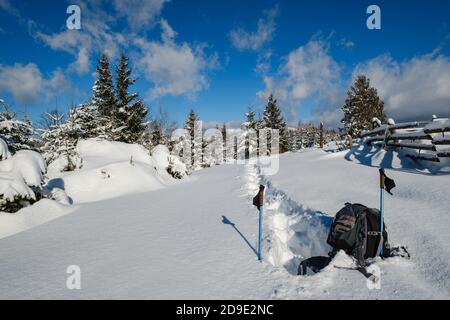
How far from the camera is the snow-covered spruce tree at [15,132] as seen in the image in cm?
1317

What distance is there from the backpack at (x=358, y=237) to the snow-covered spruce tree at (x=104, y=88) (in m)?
28.6

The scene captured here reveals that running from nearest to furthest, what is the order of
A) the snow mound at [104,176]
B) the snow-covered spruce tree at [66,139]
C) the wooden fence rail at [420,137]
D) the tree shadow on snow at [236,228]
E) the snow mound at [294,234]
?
the tree shadow on snow at [236,228]
the snow mound at [294,234]
the wooden fence rail at [420,137]
the snow mound at [104,176]
the snow-covered spruce tree at [66,139]

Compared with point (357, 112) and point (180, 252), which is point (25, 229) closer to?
point (180, 252)

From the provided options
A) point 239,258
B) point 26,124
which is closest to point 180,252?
point 239,258

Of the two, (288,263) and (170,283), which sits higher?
(170,283)

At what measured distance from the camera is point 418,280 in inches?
133

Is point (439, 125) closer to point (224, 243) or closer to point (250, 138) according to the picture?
point (224, 243)

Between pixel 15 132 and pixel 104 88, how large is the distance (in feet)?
54.2

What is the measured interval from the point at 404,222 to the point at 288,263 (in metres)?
2.29

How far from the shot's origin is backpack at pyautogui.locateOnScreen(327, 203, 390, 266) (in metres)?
3.95

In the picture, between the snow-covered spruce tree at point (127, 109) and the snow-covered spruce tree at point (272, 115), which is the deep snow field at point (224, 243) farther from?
the snow-covered spruce tree at point (272, 115)

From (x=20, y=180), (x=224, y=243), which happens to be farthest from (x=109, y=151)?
(x=224, y=243)

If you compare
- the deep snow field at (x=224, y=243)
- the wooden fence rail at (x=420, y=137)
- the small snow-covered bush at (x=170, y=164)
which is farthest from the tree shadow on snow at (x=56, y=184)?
the wooden fence rail at (x=420, y=137)
